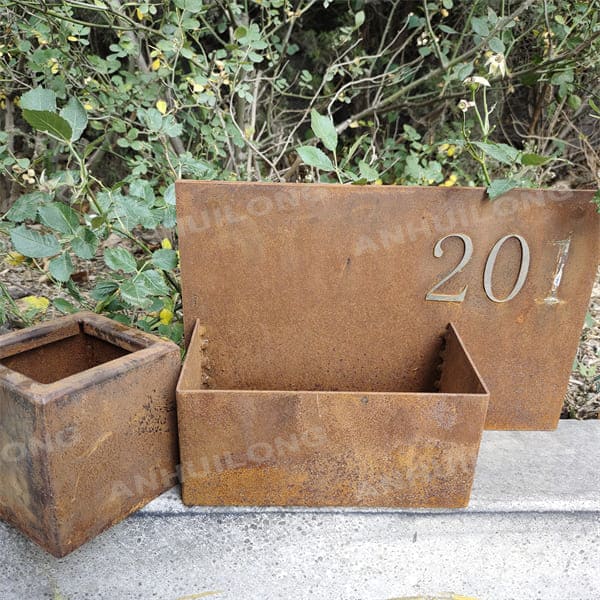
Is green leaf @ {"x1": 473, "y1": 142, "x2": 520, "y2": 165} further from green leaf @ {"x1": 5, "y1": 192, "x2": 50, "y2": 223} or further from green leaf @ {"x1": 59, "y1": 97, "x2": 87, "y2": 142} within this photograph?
green leaf @ {"x1": 5, "y1": 192, "x2": 50, "y2": 223}

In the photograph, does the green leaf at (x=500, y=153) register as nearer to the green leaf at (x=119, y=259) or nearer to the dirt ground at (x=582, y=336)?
the dirt ground at (x=582, y=336)

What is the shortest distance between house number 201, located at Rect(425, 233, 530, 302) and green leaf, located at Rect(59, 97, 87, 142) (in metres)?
0.72

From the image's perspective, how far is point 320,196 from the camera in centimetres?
105

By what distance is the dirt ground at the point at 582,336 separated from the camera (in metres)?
1.46

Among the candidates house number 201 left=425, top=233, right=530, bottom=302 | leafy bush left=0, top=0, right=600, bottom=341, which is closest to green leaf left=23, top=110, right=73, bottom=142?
leafy bush left=0, top=0, right=600, bottom=341

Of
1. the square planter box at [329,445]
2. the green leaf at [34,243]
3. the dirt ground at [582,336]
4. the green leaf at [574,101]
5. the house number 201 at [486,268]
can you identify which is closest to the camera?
the square planter box at [329,445]

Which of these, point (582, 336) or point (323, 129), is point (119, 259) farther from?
Answer: point (582, 336)

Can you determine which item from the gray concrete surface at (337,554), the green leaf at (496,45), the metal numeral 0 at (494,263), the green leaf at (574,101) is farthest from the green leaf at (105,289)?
the green leaf at (574,101)

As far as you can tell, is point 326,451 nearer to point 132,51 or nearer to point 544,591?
point 544,591

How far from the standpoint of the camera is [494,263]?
1.11m

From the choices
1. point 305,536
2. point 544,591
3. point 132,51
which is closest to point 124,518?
point 305,536

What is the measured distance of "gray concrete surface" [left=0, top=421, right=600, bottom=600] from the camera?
3.06 ft

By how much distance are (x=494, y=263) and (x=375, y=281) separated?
25 cm

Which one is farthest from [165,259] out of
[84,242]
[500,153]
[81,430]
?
[500,153]
